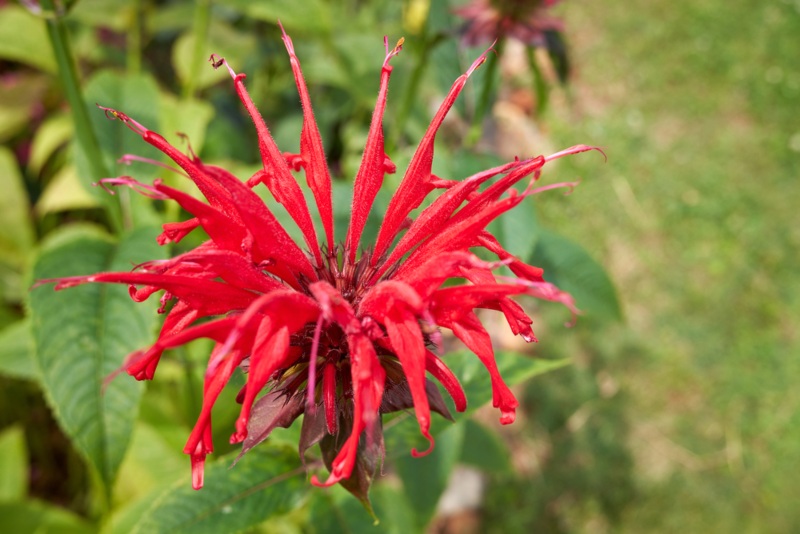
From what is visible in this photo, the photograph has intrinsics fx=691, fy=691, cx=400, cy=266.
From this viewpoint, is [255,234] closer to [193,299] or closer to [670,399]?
[193,299]

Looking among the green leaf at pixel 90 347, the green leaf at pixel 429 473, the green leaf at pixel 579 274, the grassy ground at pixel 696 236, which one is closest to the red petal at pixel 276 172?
the green leaf at pixel 90 347

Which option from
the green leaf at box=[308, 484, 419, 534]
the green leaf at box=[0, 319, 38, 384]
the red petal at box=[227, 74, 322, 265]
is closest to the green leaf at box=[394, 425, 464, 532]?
the green leaf at box=[308, 484, 419, 534]

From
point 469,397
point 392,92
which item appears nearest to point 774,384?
point 392,92

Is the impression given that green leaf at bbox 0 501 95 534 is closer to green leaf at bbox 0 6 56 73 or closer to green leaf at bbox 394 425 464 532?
green leaf at bbox 394 425 464 532

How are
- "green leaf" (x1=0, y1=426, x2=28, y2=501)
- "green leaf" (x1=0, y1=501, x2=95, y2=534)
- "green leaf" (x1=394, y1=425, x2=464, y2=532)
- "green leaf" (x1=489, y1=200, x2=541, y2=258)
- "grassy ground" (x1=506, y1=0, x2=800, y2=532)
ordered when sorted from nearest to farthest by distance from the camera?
"green leaf" (x1=489, y1=200, x2=541, y2=258), "green leaf" (x1=394, y1=425, x2=464, y2=532), "green leaf" (x1=0, y1=501, x2=95, y2=534), "green leaf" (x1=0, y1=426, x2=28, y2=501), "grassy ground" (x1=506, y1=0, x2=800, y2=532)

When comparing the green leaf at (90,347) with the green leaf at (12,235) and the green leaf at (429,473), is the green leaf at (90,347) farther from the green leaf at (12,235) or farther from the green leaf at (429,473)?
the green leaf at (12,235)
